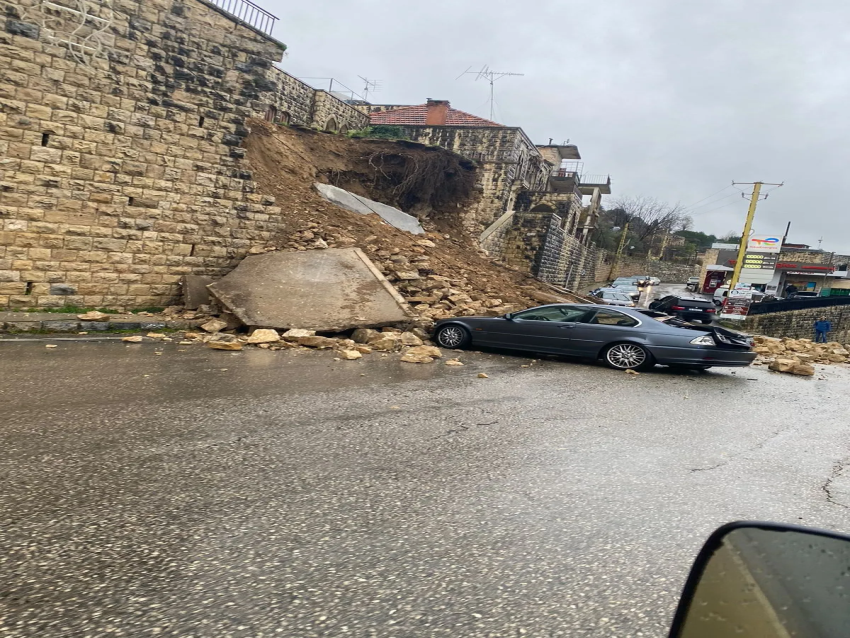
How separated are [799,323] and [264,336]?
28976 millimetres

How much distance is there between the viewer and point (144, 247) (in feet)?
34.6

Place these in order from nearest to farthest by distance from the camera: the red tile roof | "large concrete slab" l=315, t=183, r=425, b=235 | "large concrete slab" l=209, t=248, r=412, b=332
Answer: "large concrete slab" l=209, t=248, r=412, b=332 → "large concrete slab" l=315, t=183, r=425, b=235 → the red tile roof

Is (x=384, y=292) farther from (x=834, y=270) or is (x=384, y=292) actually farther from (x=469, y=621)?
(x=834, y=270)

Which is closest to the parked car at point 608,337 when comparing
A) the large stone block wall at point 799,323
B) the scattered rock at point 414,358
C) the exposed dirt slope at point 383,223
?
the exposed dirt slope at point 383,223

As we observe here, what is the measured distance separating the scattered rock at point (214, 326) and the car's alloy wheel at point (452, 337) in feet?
13.8

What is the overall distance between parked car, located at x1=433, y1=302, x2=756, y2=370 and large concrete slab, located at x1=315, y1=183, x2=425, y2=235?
6.60m

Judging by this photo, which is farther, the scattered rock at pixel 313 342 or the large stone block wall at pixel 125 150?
the scattered rock at pixel 313 342

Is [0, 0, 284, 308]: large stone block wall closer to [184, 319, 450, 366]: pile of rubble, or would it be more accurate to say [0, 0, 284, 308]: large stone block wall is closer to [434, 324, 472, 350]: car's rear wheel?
[184, 319, 450, 366]: pile of rubble

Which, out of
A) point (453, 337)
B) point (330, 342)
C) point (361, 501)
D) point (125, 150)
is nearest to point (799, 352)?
point (453, 337)

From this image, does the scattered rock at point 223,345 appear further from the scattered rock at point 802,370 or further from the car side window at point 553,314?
the scattered rock at point 802,370

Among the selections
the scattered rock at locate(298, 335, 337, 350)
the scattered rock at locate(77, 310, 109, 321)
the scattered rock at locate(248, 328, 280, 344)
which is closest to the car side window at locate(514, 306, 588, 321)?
the scattered rock at locate(298, 335, 337, 350)

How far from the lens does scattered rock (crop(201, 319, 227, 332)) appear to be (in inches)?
384

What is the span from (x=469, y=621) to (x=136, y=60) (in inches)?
450

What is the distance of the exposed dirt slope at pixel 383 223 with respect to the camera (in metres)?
13.0
